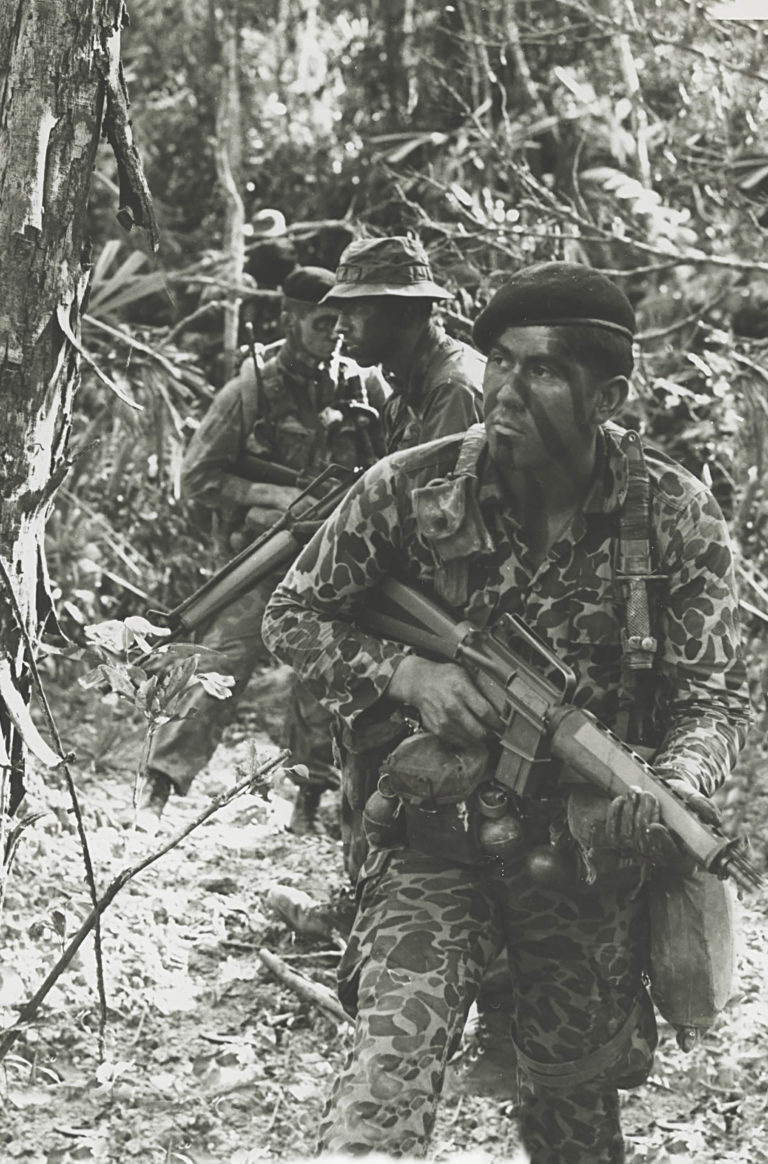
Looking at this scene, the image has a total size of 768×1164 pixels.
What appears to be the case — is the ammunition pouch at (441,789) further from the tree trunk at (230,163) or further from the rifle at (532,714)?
the tree trunk at (230,163)

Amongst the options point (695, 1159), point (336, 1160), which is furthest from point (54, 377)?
point (695, 1159)

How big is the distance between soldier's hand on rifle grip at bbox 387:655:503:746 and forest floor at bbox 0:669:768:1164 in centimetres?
47

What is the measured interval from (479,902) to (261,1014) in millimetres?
2166

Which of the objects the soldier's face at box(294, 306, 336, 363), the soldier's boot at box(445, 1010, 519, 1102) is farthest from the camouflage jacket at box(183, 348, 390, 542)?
the soldier's boot at box(445, 1010, 519, 1102)

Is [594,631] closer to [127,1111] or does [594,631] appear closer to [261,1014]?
[127,1111]

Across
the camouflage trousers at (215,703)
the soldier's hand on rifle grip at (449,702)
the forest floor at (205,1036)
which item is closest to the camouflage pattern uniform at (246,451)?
the camouflage trousers at (215,703)

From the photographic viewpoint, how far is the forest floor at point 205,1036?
420cm

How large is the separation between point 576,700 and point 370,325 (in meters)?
2.34

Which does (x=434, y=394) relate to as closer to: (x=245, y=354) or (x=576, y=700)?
(x=576, y=700)

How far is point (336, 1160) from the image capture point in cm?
267

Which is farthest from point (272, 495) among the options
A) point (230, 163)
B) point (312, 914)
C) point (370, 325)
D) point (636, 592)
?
point (230, 163)

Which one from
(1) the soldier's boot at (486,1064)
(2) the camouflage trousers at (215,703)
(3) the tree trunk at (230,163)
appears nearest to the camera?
(1) the soldier's boot at (486,1064)

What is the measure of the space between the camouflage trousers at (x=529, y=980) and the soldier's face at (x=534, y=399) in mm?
868

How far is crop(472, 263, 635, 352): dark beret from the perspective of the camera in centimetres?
305
